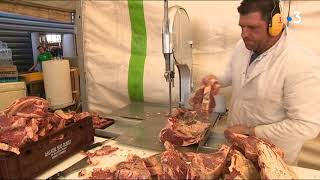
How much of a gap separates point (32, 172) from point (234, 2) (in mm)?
1747

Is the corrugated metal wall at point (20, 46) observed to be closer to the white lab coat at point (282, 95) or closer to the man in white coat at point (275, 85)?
the man in white coat at point (275, 85)

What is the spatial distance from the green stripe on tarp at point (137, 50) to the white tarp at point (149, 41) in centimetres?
1

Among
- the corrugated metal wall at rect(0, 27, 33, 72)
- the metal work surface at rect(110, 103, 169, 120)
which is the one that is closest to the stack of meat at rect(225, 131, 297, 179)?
the metal work surface at rect(110, 103, 169, 120)

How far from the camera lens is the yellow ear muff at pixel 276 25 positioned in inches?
51.0

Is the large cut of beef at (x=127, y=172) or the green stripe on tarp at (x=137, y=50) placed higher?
the green stripe on tarp at (x=137, y=50)

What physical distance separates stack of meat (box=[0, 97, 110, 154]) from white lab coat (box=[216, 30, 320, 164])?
0.98 metres

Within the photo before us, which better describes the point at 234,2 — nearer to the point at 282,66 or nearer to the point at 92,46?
the point at 282,66

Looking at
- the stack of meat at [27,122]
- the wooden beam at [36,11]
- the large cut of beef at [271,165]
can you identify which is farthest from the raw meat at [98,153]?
the wooden beam at [36,11]

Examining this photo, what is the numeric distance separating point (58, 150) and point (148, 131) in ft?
1.66

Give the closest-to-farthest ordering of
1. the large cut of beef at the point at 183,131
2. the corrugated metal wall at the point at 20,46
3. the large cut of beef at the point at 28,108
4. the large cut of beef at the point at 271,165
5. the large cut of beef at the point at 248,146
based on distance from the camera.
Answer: the large cut of beef at the point at 271,165, the large cut of beef at the point at 248,146, the large cut of beef at the point at 28,108, the large cut of beef at the point at 183,131, the corrugated metal wall at the point at 20,46

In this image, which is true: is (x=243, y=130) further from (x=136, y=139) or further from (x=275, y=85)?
(x=136, y=139)

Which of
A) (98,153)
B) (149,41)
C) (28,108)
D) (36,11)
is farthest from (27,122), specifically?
(36,11)

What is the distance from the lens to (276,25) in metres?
1.31

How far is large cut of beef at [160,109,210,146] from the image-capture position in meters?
1.25
